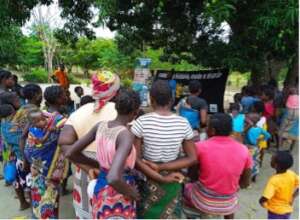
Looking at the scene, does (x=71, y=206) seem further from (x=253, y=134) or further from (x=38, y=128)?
(x=253, y=134)

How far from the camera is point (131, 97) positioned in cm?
244

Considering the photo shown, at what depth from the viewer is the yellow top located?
10.4ft

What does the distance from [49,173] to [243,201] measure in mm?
2373

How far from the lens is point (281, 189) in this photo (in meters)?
3.16

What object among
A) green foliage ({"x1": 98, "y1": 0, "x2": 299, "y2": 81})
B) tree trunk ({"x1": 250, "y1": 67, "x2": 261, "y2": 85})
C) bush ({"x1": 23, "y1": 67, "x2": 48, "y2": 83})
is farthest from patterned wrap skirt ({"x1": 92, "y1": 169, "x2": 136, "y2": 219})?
bush ({"x1": 23, "y1": 67, "x2": 48, "y2": 83})

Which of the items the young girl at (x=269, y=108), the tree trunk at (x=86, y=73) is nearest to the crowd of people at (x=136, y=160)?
the young girl at (x=269, y=108)

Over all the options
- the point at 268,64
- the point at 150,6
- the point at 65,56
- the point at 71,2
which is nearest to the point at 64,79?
the point at 71,2

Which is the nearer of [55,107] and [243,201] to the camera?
[55,107]

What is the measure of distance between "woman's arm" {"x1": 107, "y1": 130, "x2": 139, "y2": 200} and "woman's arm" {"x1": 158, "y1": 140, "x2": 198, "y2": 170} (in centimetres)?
35

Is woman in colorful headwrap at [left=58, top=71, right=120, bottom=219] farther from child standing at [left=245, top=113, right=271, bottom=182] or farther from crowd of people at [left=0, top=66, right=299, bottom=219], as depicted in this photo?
child standing at [left=245, top=113, right=271, bottom=182]

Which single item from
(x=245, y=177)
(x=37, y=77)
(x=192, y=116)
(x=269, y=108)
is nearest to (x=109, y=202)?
(x=245, y=177)

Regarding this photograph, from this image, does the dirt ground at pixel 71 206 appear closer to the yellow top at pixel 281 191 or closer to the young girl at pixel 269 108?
the yellow top at pixel 281 191

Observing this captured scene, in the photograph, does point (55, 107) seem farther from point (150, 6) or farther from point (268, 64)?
point (268, 64)

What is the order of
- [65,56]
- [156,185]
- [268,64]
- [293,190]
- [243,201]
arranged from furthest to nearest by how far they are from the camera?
[65,56] < [268,64] < [243,201] < [293,190] < [156,185]
